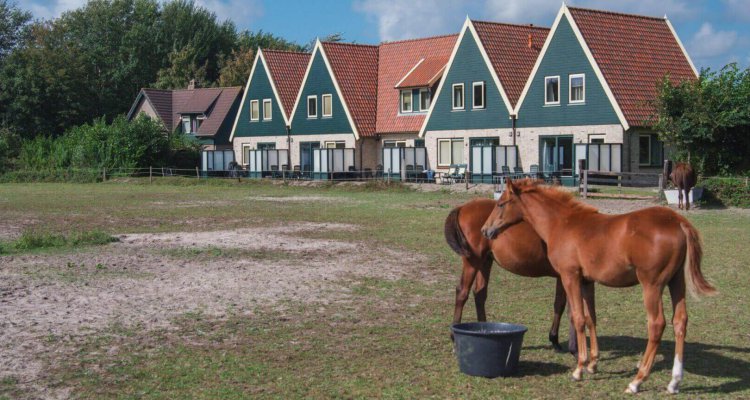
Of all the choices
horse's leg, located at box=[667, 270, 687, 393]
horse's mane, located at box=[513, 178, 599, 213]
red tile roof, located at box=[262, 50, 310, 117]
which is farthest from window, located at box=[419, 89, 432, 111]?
horse's leg, located at box=[667, 270, 687, 393]

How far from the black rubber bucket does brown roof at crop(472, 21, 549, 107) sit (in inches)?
1582

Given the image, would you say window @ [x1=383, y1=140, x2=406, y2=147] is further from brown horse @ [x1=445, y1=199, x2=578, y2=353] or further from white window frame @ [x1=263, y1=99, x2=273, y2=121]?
brown horse @ [x1=445, y1=199, x2=578, y2=353]

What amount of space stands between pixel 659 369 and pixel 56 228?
2030 cm

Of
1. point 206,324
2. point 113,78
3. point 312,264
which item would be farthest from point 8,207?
point 113,78

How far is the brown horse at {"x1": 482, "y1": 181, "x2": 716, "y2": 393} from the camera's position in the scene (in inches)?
347

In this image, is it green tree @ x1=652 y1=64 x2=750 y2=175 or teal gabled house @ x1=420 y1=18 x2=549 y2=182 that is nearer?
green tree @ x1=652 y1=64 x2=750 y2=175

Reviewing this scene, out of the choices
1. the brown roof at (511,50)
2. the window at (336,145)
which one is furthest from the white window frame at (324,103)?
the brown roof at (511,50)

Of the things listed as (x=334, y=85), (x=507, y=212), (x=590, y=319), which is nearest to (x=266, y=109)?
(x=334, y=85)

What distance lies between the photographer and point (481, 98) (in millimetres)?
50594

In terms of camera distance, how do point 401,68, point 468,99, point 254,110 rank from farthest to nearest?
point 254,110
point 401,68
point 468,99

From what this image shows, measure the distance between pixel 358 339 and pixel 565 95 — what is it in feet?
120

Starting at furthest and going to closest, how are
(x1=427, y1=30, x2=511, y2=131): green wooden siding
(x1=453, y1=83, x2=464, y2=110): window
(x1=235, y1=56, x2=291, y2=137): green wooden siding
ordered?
1. (x1=235, y1=56, x2=291, y2=137): green wooden siding
2. (x1=453, y1=83, x2=464, y2=110): window
3. (x1=427, y1=30, x2=511, y2=131): green wooden siding

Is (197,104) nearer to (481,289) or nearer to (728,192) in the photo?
(728,192)

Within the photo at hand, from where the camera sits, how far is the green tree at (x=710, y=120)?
35.8 meters
